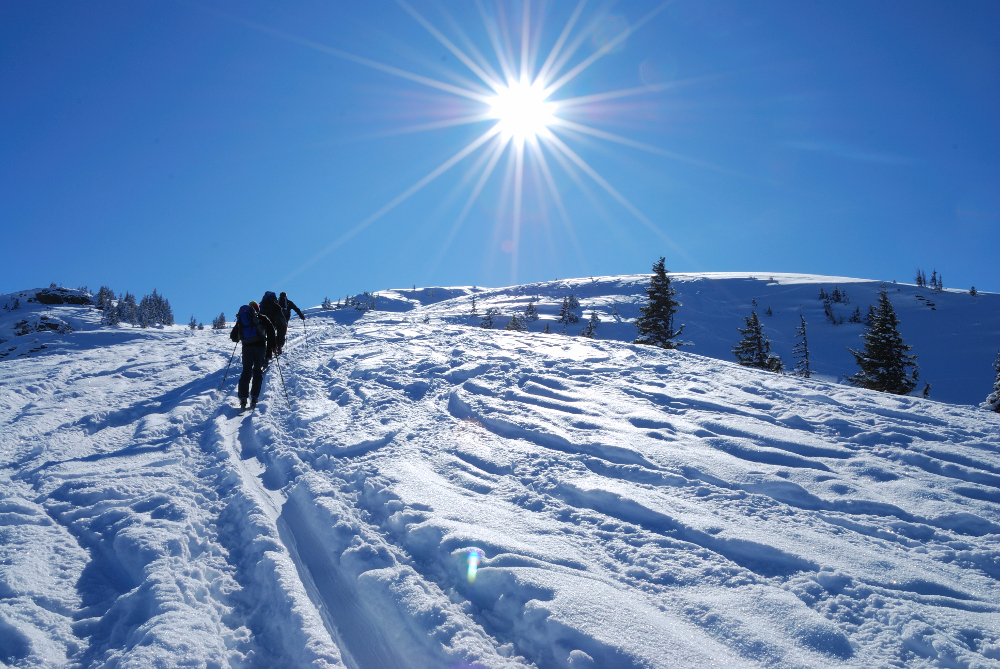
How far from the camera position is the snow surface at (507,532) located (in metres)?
2.63

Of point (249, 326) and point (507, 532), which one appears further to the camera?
point (249, 326)

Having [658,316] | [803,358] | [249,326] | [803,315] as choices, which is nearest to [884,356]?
[658,316]

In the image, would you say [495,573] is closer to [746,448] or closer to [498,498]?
[498,498]

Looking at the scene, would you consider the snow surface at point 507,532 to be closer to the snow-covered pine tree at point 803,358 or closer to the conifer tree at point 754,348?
the snow-covered pine tree at point 803,358

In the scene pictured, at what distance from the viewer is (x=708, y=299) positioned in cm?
7450

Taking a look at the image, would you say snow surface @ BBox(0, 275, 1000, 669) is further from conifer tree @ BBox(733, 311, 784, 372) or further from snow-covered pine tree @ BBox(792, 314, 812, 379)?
conifer tree @ BBox(733, 311, 784, 372)

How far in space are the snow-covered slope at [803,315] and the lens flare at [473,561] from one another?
18866mm

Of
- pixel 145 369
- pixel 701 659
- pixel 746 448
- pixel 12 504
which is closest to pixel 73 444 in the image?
pixel 12 504

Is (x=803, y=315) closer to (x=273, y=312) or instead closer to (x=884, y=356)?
(x=884, y=356)

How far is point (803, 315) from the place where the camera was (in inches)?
2418

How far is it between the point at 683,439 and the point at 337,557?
436 centimetres

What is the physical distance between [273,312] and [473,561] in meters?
10.3

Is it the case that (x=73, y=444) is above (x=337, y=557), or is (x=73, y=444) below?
above

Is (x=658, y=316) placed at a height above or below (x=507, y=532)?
above
